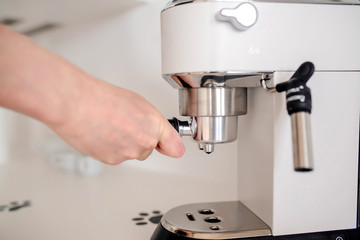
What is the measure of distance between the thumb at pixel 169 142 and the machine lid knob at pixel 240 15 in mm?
143

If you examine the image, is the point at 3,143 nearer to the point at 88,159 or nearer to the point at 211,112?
the point at 88,159

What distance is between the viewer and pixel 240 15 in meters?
0.40

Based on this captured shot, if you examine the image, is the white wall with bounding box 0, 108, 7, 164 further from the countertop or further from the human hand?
the human hand

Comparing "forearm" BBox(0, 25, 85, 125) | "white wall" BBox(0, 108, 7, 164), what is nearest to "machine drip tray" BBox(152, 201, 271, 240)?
"forearm" BBox(0, 25, 85, 125)

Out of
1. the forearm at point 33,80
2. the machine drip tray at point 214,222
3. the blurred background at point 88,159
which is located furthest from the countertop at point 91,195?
the forearm at point 33,80

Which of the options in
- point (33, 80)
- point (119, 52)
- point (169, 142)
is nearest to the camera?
point (33, 80)

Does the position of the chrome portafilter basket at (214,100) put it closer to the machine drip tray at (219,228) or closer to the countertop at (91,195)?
the machine drip tray at (219,228)

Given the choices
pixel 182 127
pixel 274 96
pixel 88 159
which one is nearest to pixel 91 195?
pixel 88 159

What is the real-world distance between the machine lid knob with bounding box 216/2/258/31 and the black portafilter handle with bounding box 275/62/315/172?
0.08 metres

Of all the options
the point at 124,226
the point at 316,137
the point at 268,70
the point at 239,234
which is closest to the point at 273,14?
the point at 268,70

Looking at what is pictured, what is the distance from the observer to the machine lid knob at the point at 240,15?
0.40m

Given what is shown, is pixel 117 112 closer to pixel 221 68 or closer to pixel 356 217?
pixel 221 68

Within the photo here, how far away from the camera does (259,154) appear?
0.51m

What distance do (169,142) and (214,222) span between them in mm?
157
